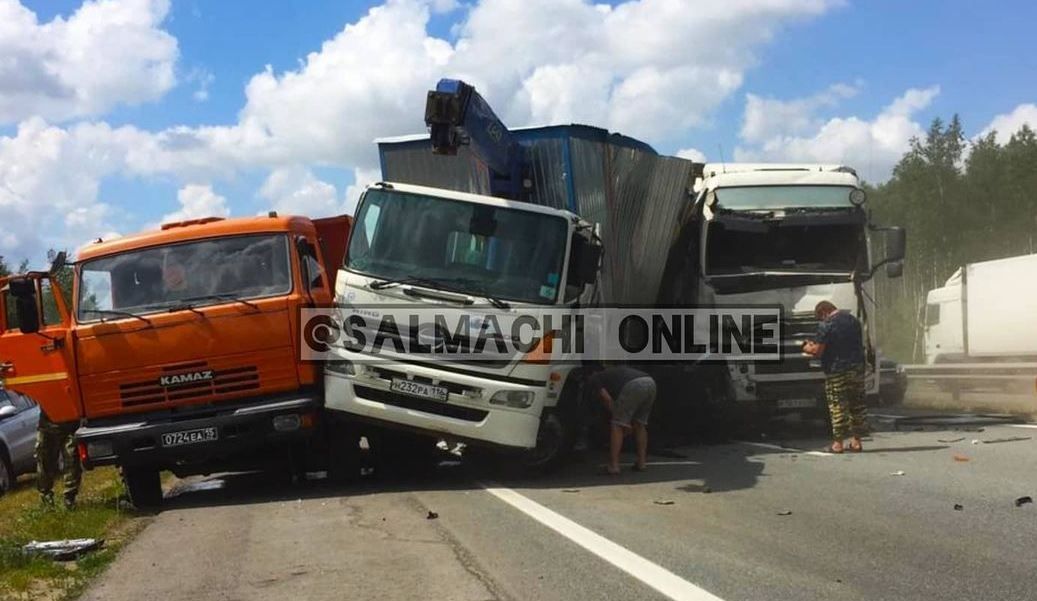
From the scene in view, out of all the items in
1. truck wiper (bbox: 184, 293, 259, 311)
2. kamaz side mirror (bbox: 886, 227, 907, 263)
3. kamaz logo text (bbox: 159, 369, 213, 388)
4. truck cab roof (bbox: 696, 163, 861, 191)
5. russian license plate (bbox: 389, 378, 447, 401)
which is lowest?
russian license plate (bbox: 389, 378, 447, 401)

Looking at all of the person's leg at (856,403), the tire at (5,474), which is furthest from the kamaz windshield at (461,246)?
the tire at (5,474)

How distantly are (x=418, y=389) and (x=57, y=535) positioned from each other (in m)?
3.25

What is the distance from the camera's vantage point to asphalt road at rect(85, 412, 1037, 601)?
18.2ft

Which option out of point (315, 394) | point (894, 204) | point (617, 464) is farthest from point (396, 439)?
point (894, 204)

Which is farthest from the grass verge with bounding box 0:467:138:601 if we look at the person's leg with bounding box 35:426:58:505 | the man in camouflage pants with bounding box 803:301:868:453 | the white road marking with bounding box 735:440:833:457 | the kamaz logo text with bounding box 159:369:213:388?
the man in camouflage pants with bounding box 803:301:868:453

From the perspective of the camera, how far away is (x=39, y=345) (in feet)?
31.6

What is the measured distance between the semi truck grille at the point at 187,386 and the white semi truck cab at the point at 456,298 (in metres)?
0.79

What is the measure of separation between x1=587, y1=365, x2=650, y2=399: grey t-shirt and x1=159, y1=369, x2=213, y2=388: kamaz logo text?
406 centimetres

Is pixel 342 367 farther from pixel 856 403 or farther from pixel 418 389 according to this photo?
pixel 856 403

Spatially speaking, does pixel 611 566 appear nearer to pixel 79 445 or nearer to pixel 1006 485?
pixel 1006 485

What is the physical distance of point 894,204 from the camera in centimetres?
6366

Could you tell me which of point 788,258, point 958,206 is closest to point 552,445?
point 788,258

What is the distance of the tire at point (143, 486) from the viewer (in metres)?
9.55

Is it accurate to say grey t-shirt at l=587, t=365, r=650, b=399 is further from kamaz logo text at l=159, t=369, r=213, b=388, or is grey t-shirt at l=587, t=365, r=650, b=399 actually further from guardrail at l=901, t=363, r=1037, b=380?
guardrail at l=901, t=363, r=1037, b=380
